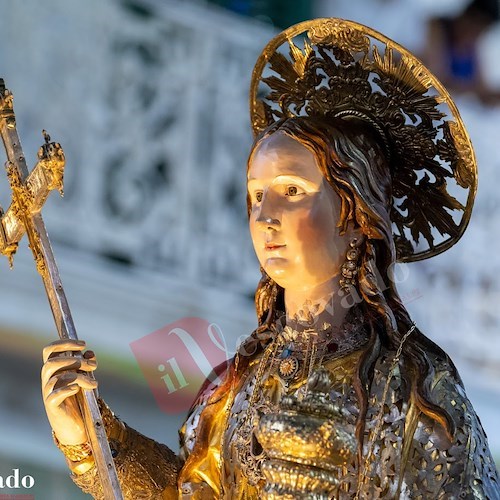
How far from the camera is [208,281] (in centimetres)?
383

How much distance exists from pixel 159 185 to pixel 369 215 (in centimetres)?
138

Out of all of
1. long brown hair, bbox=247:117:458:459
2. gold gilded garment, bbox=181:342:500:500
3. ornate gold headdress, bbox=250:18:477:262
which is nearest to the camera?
gold gilded garment, bbox=181:342:500:500

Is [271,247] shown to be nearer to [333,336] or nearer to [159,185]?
[333,336]

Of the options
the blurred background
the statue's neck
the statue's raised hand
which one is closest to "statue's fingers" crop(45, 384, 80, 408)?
the statue's raised hand

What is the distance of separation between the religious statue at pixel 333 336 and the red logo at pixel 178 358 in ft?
2.89

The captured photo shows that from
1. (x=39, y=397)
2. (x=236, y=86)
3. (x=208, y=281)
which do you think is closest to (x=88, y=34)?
(x=236, y=86)

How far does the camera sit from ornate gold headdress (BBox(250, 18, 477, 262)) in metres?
2.57

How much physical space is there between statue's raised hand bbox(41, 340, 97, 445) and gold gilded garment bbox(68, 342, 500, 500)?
0.39 ft

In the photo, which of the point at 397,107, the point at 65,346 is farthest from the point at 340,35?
the point at 65,346

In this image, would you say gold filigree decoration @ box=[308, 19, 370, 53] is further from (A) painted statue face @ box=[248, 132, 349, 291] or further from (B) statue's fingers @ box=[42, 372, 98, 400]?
(B) statue's fingers @ box=[42, 372, 98, 400]

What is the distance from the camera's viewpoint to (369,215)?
2.51 m

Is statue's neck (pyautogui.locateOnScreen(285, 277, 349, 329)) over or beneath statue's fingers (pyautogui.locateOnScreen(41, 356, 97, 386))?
over

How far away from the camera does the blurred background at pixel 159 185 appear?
3.54 metres

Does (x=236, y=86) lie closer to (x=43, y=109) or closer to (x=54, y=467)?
(x=43, y=109)
